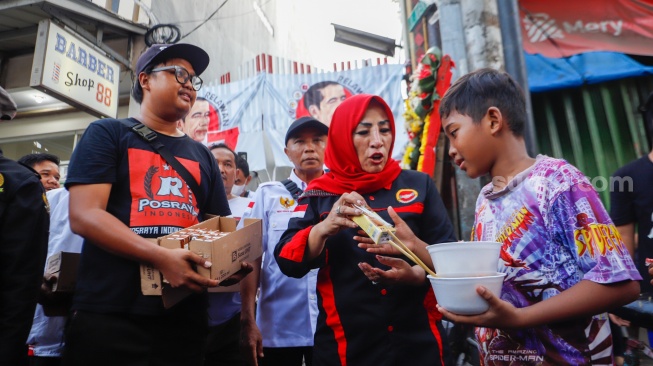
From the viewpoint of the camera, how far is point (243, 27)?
1625 centimetres

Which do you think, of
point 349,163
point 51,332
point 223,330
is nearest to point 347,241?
point 349,163

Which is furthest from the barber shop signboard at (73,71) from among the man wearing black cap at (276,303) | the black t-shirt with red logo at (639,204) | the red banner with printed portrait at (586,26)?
the black t-shirt with red logo at (639,204)

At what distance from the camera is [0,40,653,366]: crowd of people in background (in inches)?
53.7

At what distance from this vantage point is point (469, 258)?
122 cm

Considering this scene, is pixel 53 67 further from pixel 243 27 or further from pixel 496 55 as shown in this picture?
pixel 243 27

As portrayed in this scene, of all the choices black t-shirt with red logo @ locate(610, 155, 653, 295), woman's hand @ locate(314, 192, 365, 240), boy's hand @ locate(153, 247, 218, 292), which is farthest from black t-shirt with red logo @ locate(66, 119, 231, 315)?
black t-shirt with red logo @ locate(610, 155, 653, 295)

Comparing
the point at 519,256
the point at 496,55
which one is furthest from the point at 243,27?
the point at 519,256

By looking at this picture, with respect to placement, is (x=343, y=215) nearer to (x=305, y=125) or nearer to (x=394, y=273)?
(x=394, y=273)

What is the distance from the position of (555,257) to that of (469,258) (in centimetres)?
39

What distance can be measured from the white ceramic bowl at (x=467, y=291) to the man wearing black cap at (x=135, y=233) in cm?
100

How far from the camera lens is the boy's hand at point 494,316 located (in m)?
1.18

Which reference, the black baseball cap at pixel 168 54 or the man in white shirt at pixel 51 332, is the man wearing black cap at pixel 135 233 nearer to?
the black baseball cap at pixel 168 54

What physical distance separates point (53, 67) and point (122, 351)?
618cm

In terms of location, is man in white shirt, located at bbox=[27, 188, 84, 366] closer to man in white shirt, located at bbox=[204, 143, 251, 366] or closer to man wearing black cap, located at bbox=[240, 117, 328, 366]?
man in white shirt, located at bbox=[204, 143, 251, 366]
